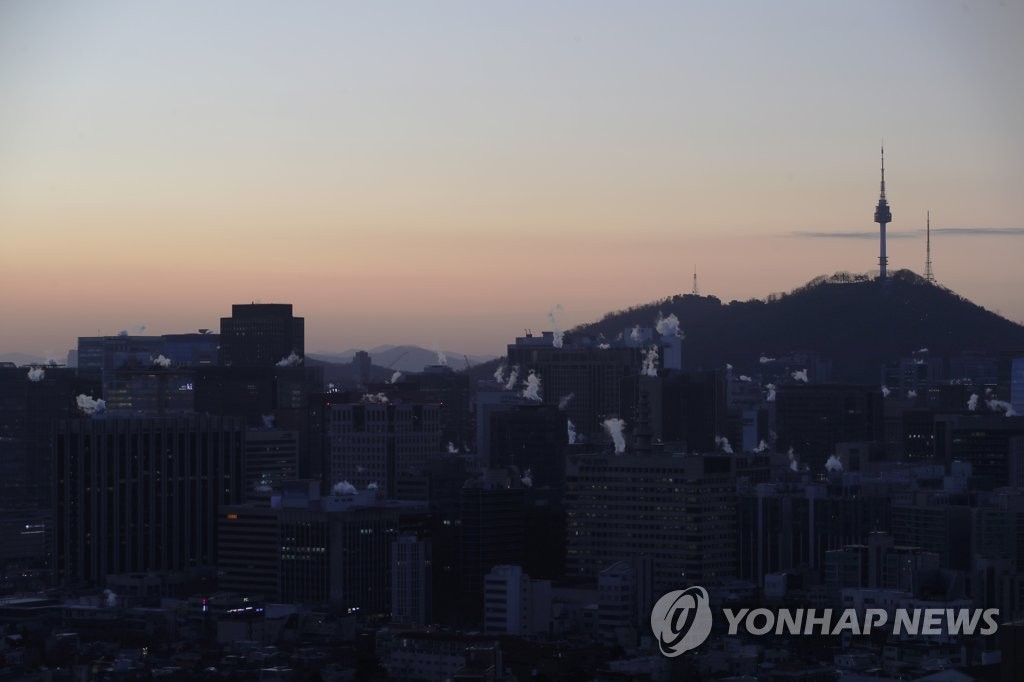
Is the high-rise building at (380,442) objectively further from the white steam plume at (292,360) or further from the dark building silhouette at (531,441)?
the white steam plume at (292,360)

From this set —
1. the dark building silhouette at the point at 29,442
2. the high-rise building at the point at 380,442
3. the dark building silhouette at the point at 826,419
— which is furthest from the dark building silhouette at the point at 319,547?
the dark building silhouette at the point at 826,419

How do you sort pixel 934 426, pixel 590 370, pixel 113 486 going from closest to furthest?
1. pixel 113 486
2. pixel 934 426
3. pixel 590 370

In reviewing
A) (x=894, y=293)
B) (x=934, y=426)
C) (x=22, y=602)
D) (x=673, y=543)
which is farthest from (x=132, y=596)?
(x=894, y=293)

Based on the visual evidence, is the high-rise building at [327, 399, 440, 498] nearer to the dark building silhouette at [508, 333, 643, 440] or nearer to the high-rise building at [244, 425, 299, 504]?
the high-rise building at [244, 425, 299, 504]

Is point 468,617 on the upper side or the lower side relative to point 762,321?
lower

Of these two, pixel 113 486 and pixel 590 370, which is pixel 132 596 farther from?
pixel 590 370

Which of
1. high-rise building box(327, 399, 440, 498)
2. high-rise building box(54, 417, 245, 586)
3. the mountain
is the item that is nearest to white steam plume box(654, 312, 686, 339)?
the mountain

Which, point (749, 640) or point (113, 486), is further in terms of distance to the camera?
point (113, 486)
